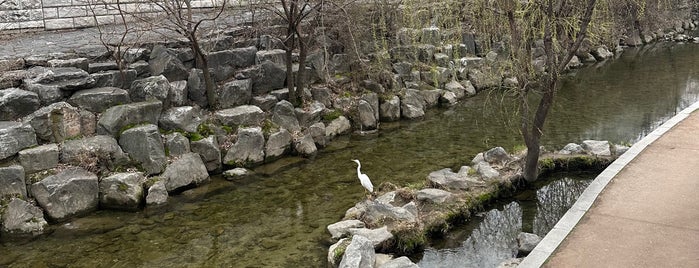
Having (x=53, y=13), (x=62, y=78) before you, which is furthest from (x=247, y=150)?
(x=53, y=13)

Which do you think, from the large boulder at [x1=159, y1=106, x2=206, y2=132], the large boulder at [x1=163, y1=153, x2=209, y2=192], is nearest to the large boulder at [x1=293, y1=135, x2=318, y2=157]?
the large boulder at [x1=159, y1=106, x2=206, y2=132]

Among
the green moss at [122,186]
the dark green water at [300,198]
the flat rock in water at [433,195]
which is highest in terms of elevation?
the flat rock in water at [433,195]

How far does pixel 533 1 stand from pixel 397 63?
30.2ft

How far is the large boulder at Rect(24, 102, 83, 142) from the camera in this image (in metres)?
10.1

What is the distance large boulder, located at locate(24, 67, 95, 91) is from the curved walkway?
8.55m

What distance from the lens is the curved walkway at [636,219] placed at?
20.2 feet

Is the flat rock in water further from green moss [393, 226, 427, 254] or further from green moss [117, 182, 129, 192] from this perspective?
green moss [117, 182, 129, 192]

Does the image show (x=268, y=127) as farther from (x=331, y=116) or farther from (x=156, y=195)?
(x=156, y=195)

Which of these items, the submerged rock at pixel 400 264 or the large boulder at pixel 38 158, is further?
the large boulder at pixel 38 158

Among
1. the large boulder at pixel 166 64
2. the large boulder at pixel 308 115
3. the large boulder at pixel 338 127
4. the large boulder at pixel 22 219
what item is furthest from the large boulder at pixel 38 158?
the large boulder at pixel 338 127

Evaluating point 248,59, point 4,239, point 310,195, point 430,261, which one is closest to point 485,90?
point 248,59

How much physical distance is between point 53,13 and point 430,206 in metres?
10.9

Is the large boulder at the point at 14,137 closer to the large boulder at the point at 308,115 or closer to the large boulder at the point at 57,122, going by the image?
the large boulder at the point at 57,122

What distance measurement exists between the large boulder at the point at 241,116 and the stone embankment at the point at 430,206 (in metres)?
3.75
